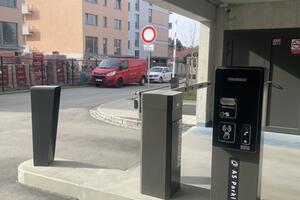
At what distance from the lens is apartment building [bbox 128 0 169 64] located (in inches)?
2131

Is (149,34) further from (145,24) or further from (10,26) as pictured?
(145,24)

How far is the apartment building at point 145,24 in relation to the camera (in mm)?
54125

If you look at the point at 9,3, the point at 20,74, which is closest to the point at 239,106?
the point at 20,74

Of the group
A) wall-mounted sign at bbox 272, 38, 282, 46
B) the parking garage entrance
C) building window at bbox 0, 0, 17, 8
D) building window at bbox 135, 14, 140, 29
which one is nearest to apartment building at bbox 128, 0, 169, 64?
building window at bbox 135, 14, 140, 29

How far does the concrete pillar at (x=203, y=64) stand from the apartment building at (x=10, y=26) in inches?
1045

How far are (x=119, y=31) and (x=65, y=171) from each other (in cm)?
4538

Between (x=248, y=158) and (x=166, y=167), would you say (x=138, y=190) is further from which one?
(x=248, y=158)

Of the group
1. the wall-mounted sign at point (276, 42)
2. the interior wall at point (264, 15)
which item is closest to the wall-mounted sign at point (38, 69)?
the interior wall at point (264, 15)

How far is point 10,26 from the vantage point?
31.8 metres

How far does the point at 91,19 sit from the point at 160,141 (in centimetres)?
4191

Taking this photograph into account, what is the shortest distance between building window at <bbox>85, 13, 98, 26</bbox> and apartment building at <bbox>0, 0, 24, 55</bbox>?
10.9 m

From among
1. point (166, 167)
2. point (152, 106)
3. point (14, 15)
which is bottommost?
point (166, 167)

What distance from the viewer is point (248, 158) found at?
3117 mm

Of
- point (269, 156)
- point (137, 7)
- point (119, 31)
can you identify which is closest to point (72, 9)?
point (119, 31)
